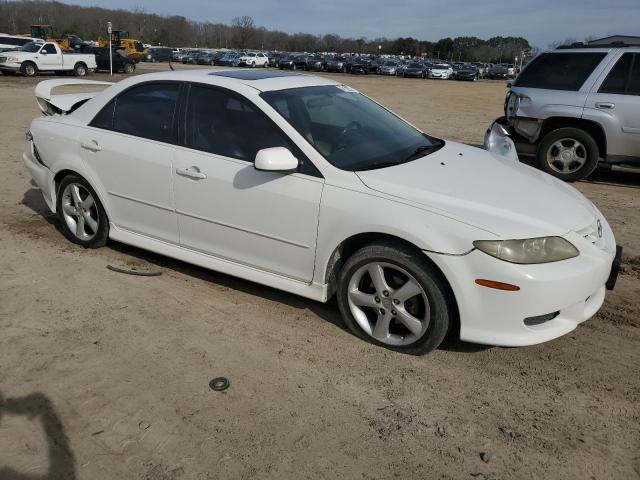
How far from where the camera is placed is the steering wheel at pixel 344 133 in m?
3.89

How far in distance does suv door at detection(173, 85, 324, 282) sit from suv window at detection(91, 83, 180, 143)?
0.19m

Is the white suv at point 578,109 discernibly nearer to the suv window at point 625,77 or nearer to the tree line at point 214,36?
the suv window at point 625,77

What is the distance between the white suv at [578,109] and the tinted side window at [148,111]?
566cm

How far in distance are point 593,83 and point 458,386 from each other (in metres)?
6.27

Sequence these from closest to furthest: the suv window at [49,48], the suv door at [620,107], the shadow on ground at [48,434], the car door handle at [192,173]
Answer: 1. the shadow on ground at [48,434]
2. the car door handle at [192,173]
3. the suv door at [620,107]
4. the suv window at [49,48]

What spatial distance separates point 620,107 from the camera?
766 cm

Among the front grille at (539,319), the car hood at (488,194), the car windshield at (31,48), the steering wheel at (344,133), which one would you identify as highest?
the steering wheel at (344,133)

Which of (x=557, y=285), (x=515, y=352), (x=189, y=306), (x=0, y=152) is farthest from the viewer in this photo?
(x=0, y=152)

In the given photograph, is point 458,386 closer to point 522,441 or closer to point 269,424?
point 522,441

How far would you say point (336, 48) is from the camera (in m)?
151

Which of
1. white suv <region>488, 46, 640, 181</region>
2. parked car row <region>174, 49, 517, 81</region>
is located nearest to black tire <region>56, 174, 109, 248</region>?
white suv <region>488, 46, 640, 181</region>

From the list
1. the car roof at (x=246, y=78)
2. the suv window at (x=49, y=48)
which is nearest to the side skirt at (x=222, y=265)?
the car roof at (x=246, y=78)

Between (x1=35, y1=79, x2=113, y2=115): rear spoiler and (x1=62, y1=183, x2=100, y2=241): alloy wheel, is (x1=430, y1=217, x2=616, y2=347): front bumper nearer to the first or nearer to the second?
(x1=62, y1=183, x2=100, y2=241): alloy wheel

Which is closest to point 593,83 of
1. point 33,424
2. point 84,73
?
point 33,424
